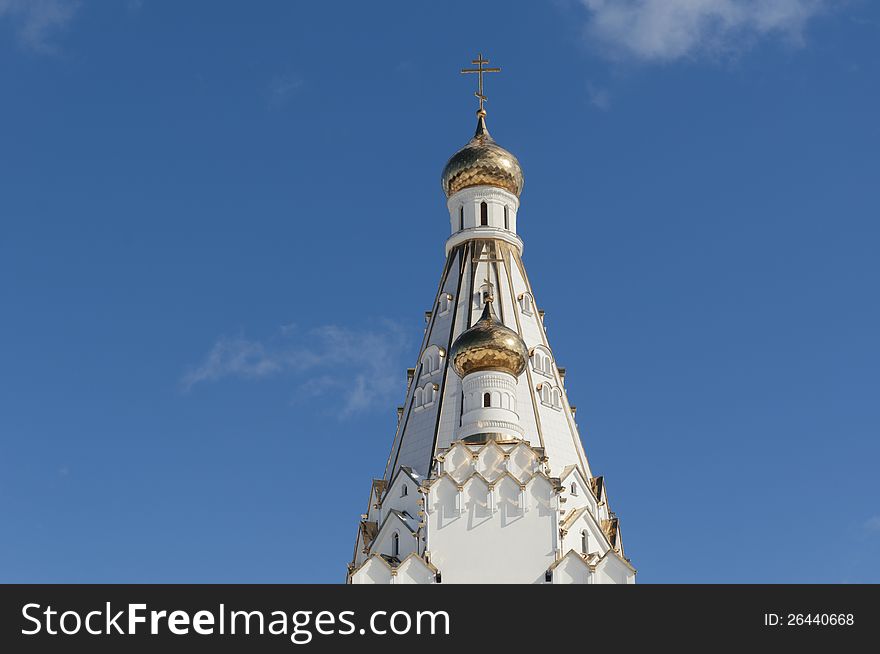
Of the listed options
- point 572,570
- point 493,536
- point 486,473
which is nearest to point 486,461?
point 486,473

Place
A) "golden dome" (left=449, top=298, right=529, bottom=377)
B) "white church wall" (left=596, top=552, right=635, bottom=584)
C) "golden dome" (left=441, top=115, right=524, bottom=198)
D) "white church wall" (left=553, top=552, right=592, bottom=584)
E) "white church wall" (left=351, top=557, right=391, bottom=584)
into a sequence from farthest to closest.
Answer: "golden dome" (left=441, top=115, right=524, bottom=198) < "golden dome" (left=449, top=298, right=529, bottom=377) < "white church wall" (left=596, top=552, right=635, bottom=584) < "white church wall" (left=351, top=557, right=391, bottom=584) < "white church wall" (left=553, top=552, right=592, bottom=584)

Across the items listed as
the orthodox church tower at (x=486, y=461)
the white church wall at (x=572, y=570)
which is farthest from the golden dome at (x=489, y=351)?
the white church wall at (x=572, y=570)

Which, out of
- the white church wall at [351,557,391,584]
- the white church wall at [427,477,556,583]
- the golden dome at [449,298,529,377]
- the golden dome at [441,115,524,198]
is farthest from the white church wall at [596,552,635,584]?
the golden dome at [441,115,524,198]

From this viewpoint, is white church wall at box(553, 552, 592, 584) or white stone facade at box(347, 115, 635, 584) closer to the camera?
white church wall at box(553, 552, 592, 584)

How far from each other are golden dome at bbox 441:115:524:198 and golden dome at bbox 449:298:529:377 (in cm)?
501

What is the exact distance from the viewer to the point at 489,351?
950 inches

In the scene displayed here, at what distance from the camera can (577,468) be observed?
25172 millimetres

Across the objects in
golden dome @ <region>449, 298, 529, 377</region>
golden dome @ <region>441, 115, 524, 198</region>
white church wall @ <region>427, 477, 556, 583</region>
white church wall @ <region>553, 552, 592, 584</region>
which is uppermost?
golden dome @ <region>441, 115, 524, 198</region>

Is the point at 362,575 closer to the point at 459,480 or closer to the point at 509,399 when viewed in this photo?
the point at 459,480

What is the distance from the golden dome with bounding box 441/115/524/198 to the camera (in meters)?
28.8

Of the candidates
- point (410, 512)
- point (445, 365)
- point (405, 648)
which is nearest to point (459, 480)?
point (410, 512)

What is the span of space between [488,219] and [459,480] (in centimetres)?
685

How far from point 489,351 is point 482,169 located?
5683mm

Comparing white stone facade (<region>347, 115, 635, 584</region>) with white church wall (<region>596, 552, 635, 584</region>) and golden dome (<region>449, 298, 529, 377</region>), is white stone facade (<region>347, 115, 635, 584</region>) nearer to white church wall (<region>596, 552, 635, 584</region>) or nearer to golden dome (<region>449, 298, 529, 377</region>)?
white church wall (<region>596, 552, 635, 584</region>)
